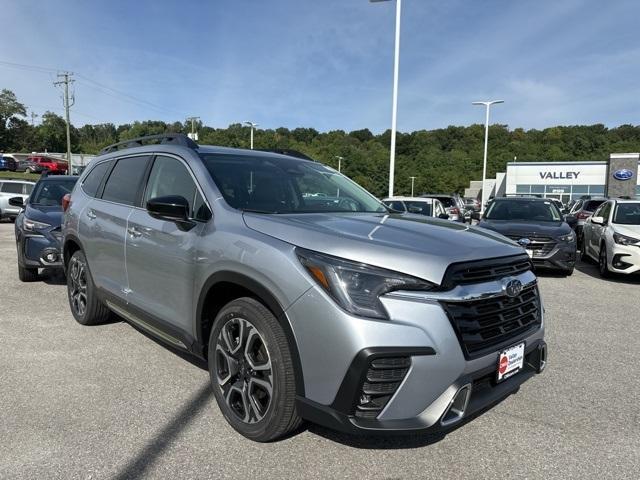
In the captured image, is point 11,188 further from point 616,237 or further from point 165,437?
point 616,237

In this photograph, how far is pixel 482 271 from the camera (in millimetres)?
2613

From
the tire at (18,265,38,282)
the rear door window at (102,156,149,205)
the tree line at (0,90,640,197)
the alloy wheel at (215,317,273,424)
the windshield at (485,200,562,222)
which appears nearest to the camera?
the alloy wheel at (215,317,273,424)

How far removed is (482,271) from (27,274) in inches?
287

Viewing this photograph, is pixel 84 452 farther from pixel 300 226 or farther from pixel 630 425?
pixel 630 425

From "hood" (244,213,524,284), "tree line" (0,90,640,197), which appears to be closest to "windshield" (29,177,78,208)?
"hood" (244,213,524,284)

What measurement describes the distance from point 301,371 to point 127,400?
1668 mm

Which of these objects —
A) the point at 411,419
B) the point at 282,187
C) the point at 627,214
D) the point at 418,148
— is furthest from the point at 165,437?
the point at 418,148

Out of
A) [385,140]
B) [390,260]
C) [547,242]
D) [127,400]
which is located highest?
[385,140]

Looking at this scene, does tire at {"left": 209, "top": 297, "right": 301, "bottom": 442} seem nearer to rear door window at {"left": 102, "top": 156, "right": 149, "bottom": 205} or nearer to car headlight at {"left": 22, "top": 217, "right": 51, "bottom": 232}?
rear door window at {"left": 102, "top": 156, "right": 149, "bottom": 205}

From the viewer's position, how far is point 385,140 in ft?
390

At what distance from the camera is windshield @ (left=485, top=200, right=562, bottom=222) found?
1013cm

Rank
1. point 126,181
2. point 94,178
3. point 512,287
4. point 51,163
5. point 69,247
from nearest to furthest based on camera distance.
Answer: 1. point 512,287
2. point 126,181
3. point 94,178
4. point 69,247
5. point 51,163

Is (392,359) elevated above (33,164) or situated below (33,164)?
below

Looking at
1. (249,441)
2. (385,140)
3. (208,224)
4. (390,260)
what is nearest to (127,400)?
(249,441)
